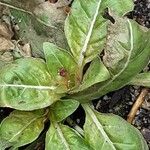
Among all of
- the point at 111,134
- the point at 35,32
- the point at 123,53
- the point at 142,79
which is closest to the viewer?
the point at 123,53

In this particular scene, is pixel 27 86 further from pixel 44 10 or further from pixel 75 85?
pixel 44 10

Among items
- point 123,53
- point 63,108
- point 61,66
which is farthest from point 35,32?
point 123,53

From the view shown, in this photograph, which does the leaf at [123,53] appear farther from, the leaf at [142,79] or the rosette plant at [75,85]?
the leaf at [142,79]

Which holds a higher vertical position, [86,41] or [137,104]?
[86,41]

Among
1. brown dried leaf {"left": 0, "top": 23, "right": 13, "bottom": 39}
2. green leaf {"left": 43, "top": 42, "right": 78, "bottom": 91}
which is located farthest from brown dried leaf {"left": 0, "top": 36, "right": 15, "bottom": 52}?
green leaf {"left": 43, "top": 42, "right": 78, "bottom": 91}

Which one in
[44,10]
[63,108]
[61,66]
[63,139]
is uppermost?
[44,10]

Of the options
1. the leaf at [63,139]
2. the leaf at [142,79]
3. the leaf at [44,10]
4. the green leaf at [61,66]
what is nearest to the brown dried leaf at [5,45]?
the leaf at [44,10]

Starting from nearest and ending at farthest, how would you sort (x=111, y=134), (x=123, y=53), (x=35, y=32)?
(x=123, y=53) < (x=111, y=134) < (x=35, y=32)
